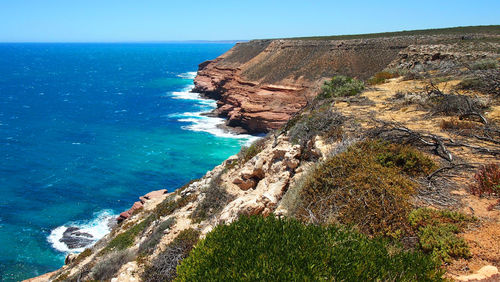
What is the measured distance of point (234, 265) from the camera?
4402 mm

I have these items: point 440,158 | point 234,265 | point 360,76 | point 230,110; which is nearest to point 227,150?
point 230,110

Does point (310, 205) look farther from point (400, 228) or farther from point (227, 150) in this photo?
point (227, 150)

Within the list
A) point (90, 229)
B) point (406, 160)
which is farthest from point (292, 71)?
point (406, 160)

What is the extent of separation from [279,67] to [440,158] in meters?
47.6

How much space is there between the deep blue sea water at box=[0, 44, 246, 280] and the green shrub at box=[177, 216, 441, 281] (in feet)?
56.6

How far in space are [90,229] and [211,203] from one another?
13564 mm

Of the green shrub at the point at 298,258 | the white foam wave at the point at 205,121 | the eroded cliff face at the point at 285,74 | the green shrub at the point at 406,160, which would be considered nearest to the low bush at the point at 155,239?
the green shrub at the point at 298,258

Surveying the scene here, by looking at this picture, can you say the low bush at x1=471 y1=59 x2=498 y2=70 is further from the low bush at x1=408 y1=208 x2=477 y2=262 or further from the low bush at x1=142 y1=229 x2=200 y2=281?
the low bush at x1=142 y1=229 x2=200 y2=281

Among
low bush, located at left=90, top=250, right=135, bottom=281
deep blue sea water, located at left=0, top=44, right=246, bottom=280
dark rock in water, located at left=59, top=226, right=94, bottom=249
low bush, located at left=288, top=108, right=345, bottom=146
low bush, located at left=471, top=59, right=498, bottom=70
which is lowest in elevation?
dark rock in water, located at left=59, top=226, right=94, bottom=249

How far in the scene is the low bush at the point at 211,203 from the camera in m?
10.9

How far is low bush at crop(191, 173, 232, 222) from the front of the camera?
35.8 ft

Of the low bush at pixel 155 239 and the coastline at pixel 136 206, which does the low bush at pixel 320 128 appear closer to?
the low bush at pixel 155 239

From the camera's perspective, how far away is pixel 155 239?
10125mm

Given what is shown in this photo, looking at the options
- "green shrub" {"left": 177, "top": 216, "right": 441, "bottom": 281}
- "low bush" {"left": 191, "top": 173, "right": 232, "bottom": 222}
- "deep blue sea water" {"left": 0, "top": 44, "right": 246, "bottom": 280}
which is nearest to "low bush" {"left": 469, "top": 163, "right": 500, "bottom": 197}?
"green shrub" {"left": 177, "top": 216, "right": 441, "bottom": 281}
